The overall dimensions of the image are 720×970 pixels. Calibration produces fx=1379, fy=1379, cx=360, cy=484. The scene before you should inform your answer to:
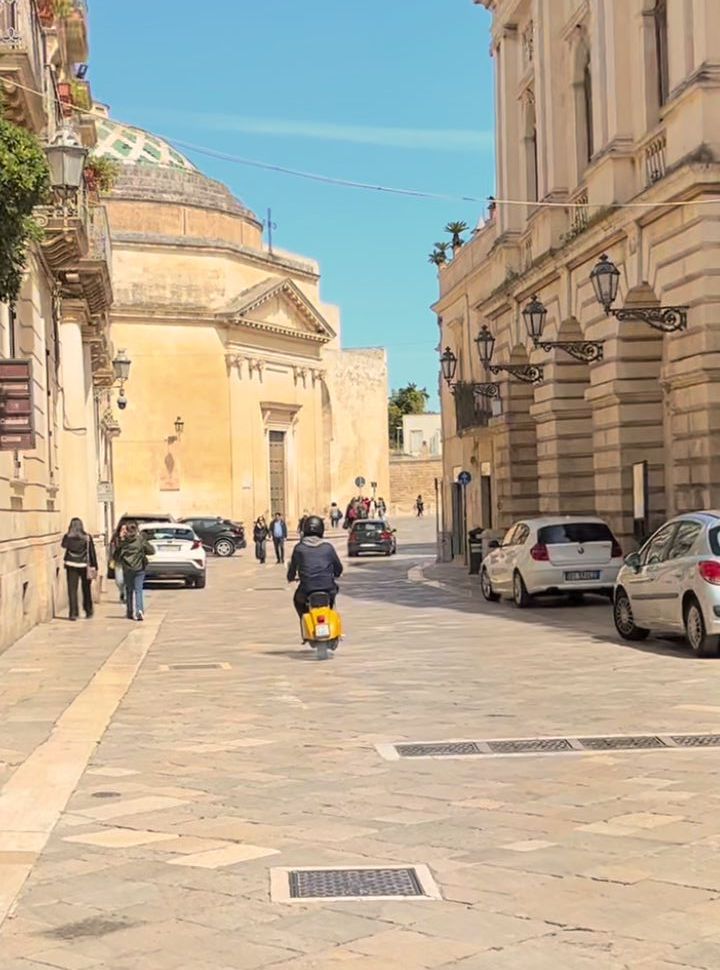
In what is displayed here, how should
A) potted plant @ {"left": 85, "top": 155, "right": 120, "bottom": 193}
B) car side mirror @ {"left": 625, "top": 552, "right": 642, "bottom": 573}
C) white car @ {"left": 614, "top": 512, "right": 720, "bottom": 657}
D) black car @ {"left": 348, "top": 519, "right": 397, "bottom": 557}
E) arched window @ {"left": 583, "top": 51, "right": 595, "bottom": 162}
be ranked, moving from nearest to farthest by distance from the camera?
white car @ {"left": 614, "top": 512, "right": 720, "bottom": 657}
car side mirror @ {"left": 625, "top": 552, "right": 642, "bottom": 573}
arched window @ {"left": 583, "top": 51, "right": 595, "bottom": 162}
potted plant @ {"left": 85, "top": 155, "right": 120, "bottom": 193}
black car @ {"left": 348, "top": 519, "right": 397, "bottom": 557}

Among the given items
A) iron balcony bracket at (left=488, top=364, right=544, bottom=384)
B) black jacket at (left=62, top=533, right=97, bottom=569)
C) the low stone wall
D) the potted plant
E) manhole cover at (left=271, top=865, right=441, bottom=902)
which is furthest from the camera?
the low stone wall

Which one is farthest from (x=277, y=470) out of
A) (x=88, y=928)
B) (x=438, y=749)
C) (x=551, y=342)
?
(x=88, y=928)

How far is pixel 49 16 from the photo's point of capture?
843 inches

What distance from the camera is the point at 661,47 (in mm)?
23109

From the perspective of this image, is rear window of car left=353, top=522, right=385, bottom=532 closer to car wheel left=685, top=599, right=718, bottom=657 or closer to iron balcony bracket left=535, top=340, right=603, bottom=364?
iron balcony bracket left=535, top=340, right=603, bottom=364

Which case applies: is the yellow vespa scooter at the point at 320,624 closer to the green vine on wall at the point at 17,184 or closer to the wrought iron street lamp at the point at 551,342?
the green vine on wall at the point at 17,184

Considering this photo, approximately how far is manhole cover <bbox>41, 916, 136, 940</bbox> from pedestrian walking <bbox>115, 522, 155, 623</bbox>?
1696 cm

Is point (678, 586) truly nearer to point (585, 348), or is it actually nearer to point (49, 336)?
point (585, 348)

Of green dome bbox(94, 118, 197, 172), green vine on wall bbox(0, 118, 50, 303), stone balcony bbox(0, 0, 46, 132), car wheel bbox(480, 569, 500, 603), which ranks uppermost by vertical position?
green dome bbox(94, 118, 197, 172)

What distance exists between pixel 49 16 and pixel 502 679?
13824mm

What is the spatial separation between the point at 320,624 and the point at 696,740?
662 cm

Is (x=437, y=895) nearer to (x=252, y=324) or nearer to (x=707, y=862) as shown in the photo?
(x=707, y=862)

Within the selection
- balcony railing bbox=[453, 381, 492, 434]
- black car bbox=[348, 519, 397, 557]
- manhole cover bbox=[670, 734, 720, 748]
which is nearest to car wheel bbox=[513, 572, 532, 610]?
balcony railing bbox=[453, 381, 492, 434]

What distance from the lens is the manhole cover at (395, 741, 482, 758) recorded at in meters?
8.91
